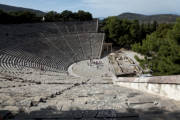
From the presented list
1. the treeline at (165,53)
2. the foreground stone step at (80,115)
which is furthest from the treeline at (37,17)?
the foreground stone step at (80,115)

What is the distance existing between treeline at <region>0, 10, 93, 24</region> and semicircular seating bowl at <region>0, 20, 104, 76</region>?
393cm

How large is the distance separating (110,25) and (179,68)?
2494 cm

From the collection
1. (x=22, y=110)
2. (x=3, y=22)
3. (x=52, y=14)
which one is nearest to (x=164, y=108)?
(x=22, y=110)

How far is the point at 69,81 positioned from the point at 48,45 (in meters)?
15.5

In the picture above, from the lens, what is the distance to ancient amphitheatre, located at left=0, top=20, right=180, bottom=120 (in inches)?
97.3

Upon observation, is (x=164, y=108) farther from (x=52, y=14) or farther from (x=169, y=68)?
(x=52, y=14)

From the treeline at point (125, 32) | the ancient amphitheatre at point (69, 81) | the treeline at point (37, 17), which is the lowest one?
the ancient amphitheatre at point (69, 81)

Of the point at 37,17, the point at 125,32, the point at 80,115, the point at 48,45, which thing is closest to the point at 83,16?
the point at 37,17

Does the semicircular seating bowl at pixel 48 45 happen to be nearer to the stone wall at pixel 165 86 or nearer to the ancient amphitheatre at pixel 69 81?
the ancient amphitheatre at pixel 69 81

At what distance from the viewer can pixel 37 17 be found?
131ft

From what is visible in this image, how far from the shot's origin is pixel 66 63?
21516mm

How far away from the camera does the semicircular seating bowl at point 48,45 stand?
1823 cm

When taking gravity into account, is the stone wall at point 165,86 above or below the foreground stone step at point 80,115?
above

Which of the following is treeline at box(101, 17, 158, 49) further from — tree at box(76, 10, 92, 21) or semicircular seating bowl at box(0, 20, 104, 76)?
tree at box(76, 10, 92, 21)
